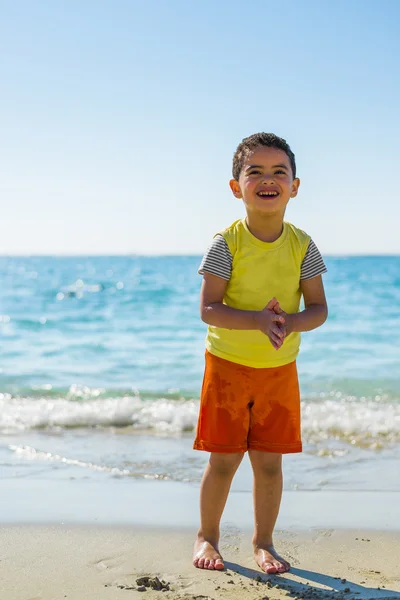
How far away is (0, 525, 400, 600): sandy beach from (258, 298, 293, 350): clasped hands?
94 cm

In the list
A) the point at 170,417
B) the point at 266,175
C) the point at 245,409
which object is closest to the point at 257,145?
the point at 266,175

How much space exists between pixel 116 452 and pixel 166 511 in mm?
1575

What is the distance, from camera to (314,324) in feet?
9.39

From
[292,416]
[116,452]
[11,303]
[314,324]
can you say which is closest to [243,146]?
[314,324]

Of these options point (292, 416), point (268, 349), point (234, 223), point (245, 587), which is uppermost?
point (234, 223)

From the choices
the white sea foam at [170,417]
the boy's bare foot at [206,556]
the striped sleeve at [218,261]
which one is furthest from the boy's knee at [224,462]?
the white sea foam at [170,417]

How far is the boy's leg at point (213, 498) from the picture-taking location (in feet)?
9.77

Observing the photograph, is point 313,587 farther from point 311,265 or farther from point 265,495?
point 311,265

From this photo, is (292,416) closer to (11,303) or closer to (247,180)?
(247,180)

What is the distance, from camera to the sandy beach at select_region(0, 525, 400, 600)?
105 inches

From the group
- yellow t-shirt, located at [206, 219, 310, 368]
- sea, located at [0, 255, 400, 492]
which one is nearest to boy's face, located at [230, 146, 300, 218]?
yellow t-shirt, located at [206, 219, 310, 368]

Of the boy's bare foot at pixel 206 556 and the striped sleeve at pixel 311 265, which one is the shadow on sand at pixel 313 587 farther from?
the striped sleeve at pixel 311 265

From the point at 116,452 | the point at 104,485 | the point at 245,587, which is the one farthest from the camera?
the point at 116,452

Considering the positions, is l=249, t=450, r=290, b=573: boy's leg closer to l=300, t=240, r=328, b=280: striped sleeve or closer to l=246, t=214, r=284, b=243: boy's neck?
l=300, t=240, r=328, b=280: striped sleeve
